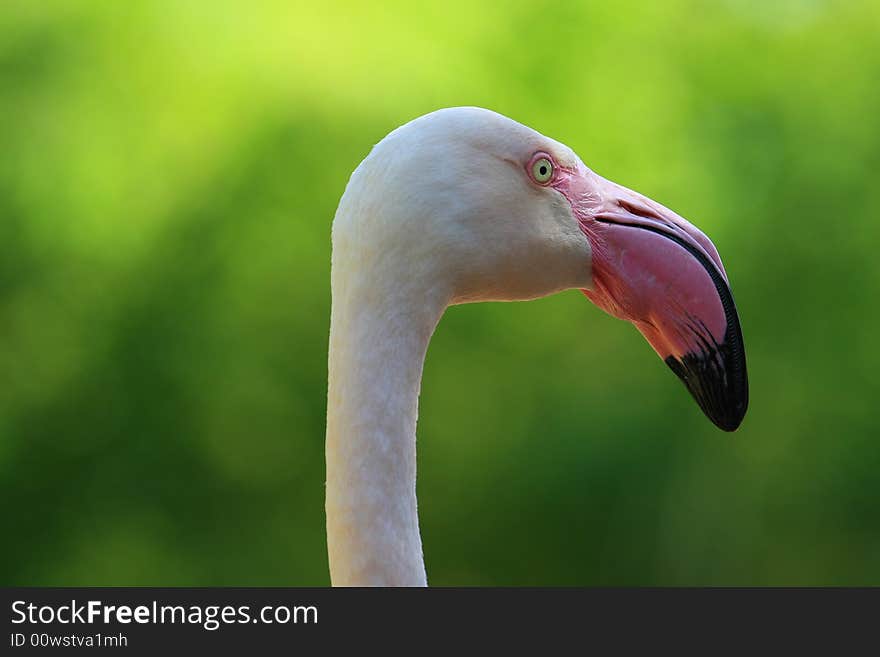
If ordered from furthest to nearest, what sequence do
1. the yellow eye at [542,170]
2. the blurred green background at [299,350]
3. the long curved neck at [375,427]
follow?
the blurred green background at [299,350], the yellow eye at [542,170], the long curved neck at [375,427]

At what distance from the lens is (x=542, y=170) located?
3.84ft

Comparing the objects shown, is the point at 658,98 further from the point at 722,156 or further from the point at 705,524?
the point at 705,524

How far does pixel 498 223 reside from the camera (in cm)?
113

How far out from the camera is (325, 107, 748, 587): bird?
1.06m

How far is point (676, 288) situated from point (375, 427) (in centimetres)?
37

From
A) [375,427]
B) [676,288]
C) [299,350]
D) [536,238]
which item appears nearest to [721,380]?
[676,288]

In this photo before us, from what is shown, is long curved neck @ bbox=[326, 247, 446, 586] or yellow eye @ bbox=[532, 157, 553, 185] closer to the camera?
long curved neck @ bbox=[326, 247, 446, 586]

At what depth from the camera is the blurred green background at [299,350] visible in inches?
133

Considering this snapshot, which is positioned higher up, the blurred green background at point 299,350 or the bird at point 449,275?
the blurred green background at point 299,350

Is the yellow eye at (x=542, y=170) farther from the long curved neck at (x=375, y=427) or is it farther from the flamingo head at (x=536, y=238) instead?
the long curved neck at (x=375, y=427)

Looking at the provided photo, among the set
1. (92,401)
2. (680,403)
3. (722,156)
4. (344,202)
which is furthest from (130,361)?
(344,202)

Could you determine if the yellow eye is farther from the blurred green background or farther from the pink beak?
the blurred green background

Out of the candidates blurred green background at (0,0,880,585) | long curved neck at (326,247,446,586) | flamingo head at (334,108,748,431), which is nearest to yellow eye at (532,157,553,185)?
flamingo head at (334,108,748,431)

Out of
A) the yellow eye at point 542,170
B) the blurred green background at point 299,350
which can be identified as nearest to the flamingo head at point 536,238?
the yellow eye at point 542,170
